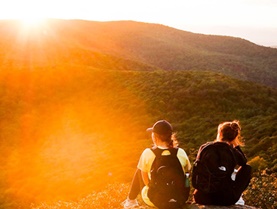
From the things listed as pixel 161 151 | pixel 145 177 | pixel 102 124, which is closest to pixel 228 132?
pixel 161 151

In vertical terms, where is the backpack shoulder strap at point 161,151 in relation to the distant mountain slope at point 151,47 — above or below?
below

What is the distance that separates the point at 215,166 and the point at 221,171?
0.15 m

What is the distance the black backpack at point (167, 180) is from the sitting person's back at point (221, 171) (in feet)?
1.84

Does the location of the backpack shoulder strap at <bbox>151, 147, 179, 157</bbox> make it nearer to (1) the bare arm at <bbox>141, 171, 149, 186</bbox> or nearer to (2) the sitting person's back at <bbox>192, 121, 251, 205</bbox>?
(1) the bare arm at <bbox>141, 171, 149, 186</bbox>

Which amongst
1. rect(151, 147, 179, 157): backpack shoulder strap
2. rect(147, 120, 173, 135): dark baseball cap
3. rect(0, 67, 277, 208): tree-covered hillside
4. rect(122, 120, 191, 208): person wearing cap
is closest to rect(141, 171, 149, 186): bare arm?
rect(122, 120, 191, 208): person wearing cap

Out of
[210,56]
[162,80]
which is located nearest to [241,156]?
[162,80]

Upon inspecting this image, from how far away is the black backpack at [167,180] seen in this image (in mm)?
6641

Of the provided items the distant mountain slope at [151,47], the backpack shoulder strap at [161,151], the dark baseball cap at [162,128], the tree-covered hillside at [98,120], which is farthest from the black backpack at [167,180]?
the distant mountain slope at [151,47]

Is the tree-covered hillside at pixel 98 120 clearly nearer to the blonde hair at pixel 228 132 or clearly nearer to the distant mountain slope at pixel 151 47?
the blonde hair at pixel 228 132

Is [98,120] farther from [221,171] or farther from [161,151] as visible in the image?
[161,151]

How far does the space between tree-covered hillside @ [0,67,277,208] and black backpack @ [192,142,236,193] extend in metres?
9.00

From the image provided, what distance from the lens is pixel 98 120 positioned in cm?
3008

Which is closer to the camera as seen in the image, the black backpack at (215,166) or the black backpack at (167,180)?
the black backpack at (167,180)

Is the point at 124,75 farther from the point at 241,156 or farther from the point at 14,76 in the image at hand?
the point at 241,156
